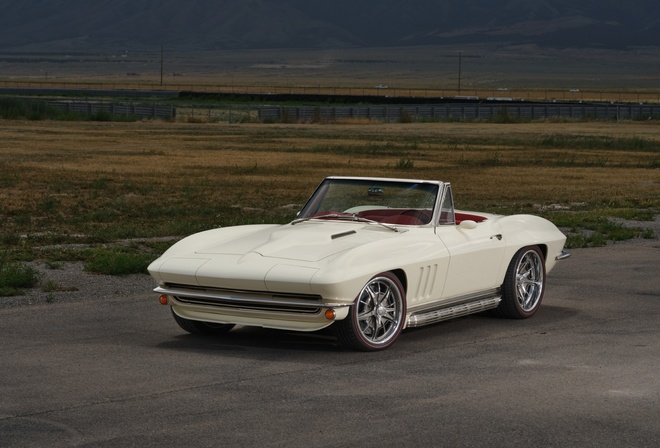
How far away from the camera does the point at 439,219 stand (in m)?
11.1

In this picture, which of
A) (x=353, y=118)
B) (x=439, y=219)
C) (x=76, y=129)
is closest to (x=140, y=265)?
(x=439, y=219)

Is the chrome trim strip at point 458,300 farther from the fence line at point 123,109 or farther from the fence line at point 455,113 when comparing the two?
the fence line at point 123,109

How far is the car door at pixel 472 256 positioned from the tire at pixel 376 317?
730mm

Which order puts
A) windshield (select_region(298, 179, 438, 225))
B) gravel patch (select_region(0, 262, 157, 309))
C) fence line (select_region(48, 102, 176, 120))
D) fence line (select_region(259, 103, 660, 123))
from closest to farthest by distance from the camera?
1. windshield (select_region(298, 179, 438, 225))
2. gravel patch (select_region(0, 262, 157, 309))
3. fence line (select_region(48, 102, 176, 120))
4. fence line (select_region(259, 103, 660, 123))

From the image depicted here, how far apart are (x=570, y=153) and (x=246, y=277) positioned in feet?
120

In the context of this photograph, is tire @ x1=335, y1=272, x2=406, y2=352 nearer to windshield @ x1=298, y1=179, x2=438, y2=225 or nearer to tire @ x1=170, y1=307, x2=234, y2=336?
windshield @ x1=298, y1=179, x2=438, y2=225

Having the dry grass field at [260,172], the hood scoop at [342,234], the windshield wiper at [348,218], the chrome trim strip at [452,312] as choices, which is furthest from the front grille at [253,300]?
the dry grass field at [260,172]

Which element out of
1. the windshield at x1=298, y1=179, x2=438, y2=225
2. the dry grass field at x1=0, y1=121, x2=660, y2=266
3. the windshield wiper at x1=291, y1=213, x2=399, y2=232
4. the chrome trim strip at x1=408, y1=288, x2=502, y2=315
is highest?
the windshield at x1=298, y1=179, x2=438, y2=225

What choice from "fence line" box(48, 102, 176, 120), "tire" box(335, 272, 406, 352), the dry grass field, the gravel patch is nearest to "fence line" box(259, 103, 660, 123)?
"fence line" box(48, 102, 176, 120)

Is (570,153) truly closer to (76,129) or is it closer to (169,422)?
(76,129)

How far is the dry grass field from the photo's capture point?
2102cm

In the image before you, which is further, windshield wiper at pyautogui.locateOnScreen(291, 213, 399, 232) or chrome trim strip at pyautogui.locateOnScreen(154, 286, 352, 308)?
windshield wiper at pyautogui.locateOnScreen(291, 213, 399, 232)

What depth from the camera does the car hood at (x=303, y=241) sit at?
1002 cm

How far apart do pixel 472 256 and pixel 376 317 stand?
1421 mm
